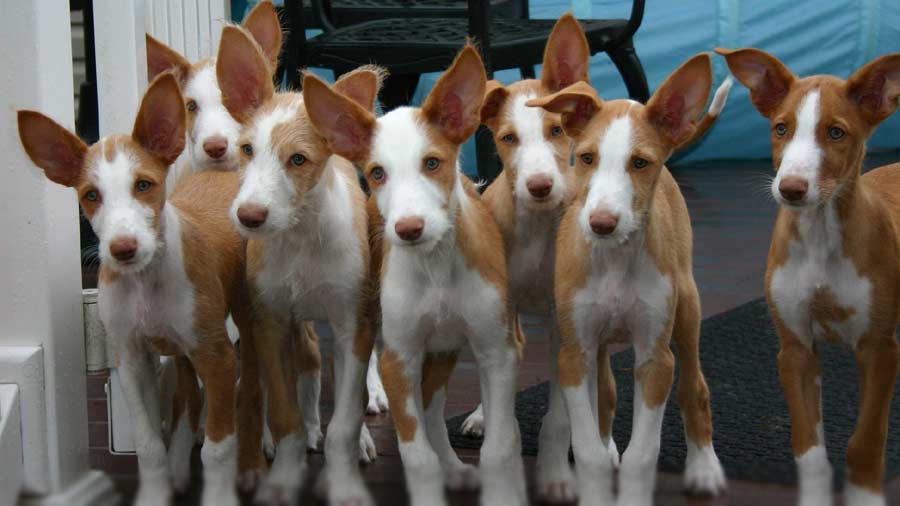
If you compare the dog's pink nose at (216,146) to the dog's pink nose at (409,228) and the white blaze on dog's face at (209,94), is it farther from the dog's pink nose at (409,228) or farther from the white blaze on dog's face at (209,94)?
the dog's pink nose at (409,228)

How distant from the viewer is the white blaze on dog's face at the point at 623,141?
106 inches

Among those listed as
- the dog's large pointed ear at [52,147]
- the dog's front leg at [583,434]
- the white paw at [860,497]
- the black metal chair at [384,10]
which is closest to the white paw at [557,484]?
the dog's front leg at [583,434]

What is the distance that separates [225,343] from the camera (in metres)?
3.07

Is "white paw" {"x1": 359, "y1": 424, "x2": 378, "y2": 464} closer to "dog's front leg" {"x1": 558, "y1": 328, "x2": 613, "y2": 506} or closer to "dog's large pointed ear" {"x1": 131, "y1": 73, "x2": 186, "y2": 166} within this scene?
"dog's front leg" {"x1": 558, "y1": 328, "x2": 613, "y2": 506}

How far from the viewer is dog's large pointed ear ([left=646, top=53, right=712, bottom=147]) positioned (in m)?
2.80

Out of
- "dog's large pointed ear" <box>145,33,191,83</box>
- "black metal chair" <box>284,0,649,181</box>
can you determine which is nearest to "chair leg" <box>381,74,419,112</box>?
"black metal chair" <box>284,0,649,181</box>

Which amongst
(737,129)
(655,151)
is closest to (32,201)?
(655,151)

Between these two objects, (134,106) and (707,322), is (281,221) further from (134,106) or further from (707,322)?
(707,322)

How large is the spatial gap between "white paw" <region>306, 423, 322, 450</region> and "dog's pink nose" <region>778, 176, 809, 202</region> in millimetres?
1585

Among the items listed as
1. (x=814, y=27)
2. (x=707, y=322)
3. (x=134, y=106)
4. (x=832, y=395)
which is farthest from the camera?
(x=814, y=27)

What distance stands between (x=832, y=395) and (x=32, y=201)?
97.2 inches

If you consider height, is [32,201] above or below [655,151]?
below

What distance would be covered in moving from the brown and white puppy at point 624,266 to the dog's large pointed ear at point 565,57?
0.33m

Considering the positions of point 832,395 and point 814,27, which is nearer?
point 832,395
